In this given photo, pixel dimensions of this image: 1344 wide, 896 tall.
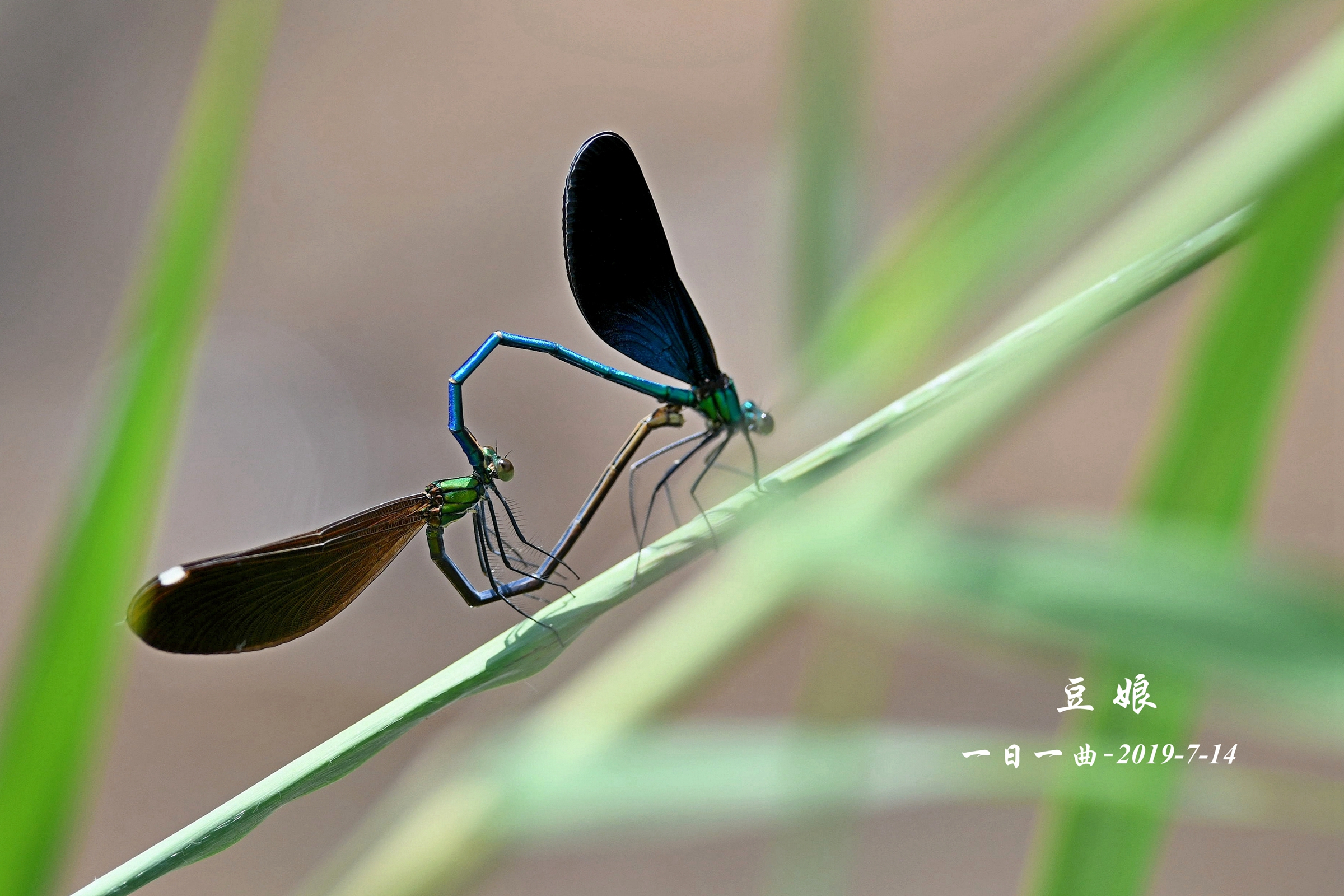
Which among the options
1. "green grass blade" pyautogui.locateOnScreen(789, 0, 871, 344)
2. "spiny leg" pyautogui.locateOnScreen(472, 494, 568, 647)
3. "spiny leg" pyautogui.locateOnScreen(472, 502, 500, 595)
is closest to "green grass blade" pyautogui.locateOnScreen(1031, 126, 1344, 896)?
"green grass blade" pyautogui.locateOnScreen(789, 0, 871, 344)

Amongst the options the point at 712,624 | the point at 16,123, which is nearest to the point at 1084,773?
the point at 712,624

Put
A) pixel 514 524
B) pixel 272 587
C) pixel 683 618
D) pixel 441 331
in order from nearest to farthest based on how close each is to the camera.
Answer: pixel 683 618, pixel 272 587, pixel 514 524, pixel 441 331

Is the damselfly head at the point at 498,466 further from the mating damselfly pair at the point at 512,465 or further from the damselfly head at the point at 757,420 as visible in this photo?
the damselfly head at the point at 757,420

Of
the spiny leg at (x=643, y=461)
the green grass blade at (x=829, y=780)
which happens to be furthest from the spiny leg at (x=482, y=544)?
the green grass blade at (x=829, y=780)

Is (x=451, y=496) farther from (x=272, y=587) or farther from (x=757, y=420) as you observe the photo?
(x=757, y=420)

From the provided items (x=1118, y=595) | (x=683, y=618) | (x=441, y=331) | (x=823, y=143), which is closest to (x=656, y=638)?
(x=683, y=618)

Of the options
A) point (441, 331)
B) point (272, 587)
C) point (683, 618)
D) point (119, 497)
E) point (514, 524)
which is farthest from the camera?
point (441, 331)
